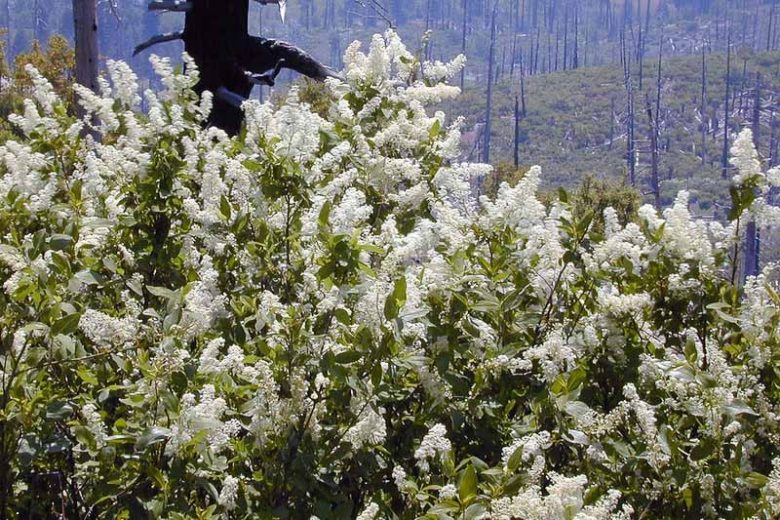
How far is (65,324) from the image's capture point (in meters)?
1.58

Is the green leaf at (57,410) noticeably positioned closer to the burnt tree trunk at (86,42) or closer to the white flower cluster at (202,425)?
the white flower cluster at (202,425)

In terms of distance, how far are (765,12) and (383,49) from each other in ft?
622

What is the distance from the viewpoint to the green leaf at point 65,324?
1.57 metres

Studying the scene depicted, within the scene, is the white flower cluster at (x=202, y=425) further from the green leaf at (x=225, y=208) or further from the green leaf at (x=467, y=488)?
the green leaf at (x=225, y=208)

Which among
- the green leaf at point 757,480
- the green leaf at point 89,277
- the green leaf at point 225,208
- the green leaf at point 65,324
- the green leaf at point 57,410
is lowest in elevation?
the green leaf at point 757,480

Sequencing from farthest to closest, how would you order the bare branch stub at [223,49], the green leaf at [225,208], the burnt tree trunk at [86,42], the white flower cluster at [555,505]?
1. the burnt tree trunk at [86,42]
2. the bare branch stub at [223,49]
3. the green leaf at [225,208]
4. the white flower cluster at [555,505]

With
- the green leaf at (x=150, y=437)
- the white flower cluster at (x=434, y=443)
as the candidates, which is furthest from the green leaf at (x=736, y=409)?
the green leaf at (x=150, y=437)

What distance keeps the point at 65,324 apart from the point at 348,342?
0.51 metres

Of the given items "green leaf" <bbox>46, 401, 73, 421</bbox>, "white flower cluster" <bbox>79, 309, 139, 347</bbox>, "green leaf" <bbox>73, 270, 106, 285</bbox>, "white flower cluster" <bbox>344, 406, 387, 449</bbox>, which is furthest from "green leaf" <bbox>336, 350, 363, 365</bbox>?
"green leaf" <bbox>73, 270, 106, 285</bbox>

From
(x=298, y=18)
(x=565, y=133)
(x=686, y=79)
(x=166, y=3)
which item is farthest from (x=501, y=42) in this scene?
A: (x=166, y=3)

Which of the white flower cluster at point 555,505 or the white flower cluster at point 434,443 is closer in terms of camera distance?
the white flower cluster at point 555,505

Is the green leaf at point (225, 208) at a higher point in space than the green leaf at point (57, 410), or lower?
higher

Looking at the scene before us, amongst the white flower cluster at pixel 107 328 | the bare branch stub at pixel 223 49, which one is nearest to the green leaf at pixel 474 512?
the white flower cluster at pixel 107 328

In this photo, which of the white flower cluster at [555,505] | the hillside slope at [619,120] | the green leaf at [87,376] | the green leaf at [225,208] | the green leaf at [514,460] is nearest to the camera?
the white flower cluster at [555,505]
